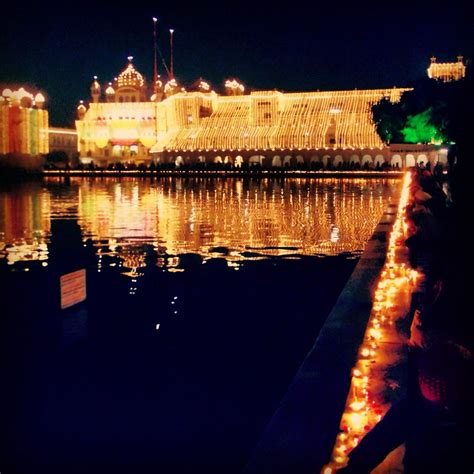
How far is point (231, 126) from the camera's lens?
3292 inches

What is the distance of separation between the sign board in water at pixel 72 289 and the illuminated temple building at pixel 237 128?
64185mm

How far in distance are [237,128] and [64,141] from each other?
31.9 meters

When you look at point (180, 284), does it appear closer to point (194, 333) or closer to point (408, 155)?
point (194, 333)

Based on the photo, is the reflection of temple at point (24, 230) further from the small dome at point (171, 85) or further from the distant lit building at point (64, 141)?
the distant lit building at point (64, 141)

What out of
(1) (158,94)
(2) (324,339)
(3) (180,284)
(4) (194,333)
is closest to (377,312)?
(2) (324,339)

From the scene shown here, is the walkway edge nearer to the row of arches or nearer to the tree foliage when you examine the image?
the tree foliage

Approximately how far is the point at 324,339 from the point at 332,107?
79.8m

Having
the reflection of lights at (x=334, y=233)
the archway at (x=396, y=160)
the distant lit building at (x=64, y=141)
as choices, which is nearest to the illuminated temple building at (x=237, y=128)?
the archway at (x=396, y=160)

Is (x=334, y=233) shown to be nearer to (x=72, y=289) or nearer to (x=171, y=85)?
(x=72, y=289)

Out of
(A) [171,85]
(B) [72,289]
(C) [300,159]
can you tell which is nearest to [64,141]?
(A) [171,85]

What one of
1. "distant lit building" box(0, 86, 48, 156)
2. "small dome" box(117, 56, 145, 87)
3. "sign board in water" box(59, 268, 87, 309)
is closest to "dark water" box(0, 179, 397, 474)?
"sign board in water" box(59, 268, 87, 309)

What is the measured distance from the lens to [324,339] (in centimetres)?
605

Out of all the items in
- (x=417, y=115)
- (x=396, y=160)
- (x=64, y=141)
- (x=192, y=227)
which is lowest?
(x=192, y=227)

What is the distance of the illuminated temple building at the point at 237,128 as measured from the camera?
257 ft
